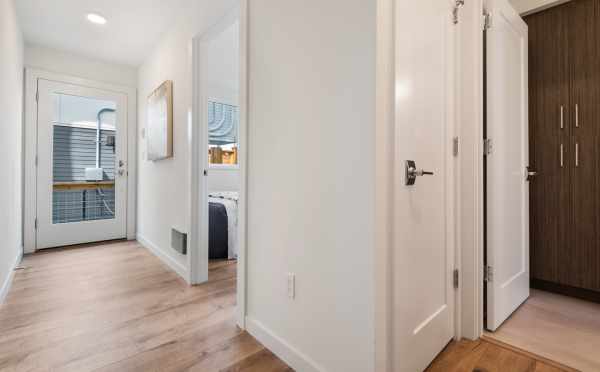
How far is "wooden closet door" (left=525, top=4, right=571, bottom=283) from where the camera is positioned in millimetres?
2049

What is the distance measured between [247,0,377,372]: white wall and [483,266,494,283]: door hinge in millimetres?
960

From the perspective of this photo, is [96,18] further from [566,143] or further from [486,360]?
[566,143]

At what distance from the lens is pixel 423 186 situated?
4.08ft

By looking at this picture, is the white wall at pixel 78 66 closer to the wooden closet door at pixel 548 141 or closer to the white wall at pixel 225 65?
the white wall at pixel 225 65

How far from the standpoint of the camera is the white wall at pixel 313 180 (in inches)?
40.4

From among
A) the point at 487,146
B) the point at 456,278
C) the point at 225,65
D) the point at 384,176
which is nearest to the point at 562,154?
the point at 487,146

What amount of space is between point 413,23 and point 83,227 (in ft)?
13.6

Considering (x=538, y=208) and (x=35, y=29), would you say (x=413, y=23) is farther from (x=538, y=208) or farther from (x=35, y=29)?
(x=35, y=29)

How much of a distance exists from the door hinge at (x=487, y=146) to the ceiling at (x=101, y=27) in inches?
90.5

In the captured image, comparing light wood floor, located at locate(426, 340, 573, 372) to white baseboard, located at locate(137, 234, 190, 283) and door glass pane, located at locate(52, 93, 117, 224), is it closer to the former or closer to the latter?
white baseboard, located at locate(137, 234, 190, 283)

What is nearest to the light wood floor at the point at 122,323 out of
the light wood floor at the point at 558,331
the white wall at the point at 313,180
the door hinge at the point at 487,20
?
the white wall at the point at 313,180

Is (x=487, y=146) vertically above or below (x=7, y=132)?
below

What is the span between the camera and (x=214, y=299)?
2.02 meters

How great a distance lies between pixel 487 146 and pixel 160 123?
2835 mm
